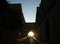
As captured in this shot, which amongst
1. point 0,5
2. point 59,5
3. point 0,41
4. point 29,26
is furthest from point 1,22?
point 29,26

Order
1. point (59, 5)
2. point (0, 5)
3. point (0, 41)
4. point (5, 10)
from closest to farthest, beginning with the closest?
point (0, 5) < point (5, 10) < point (0, 41) < point (59, 5)

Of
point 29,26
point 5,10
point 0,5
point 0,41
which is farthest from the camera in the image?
point 29,26

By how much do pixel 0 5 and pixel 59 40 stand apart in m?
3.56

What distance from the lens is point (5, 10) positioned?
1.59 meters

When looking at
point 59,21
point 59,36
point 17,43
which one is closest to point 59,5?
point 59,21

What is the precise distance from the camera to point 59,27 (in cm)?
461

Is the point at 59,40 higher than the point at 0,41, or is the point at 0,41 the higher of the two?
the point at 0,41

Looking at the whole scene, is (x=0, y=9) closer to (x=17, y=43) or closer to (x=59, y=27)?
(x=17, y=43)

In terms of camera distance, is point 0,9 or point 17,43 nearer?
point 0,9

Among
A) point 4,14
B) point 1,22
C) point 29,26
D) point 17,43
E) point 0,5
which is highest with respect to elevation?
point 0,5

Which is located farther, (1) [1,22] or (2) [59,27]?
(2) [59,27]

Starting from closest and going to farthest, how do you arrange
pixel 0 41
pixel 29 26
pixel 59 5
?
pixel 0 41 → pixel 59 5 → pixel 29 26

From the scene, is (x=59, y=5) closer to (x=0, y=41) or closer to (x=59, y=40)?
(x=59, y=40)

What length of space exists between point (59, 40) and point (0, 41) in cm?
315
